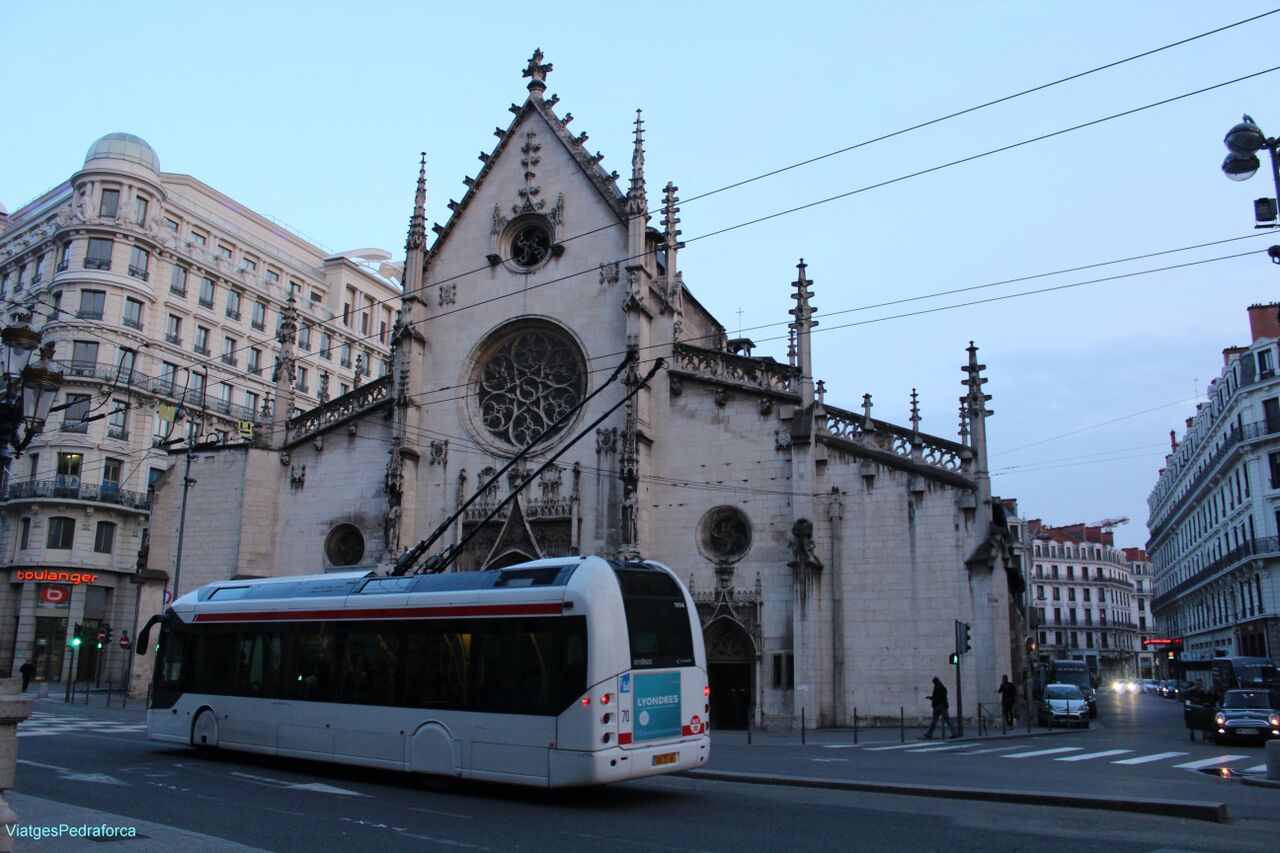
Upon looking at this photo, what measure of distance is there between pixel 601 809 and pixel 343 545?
23203 millimetres

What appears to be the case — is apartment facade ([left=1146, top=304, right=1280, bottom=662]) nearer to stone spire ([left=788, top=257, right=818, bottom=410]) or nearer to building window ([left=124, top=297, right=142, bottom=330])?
stone spire ([left=788, top=257, right=818, bottom=410])

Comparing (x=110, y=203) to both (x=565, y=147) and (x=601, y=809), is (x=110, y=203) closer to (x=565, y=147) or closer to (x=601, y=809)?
(x=565, y=147)

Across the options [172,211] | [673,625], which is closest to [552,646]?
[673,625]

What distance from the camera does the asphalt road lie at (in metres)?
9.37

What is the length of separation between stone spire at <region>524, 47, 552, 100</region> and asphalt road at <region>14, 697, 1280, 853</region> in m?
24.0

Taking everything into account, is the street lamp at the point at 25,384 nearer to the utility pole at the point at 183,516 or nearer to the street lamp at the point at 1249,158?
the street lamp at the point at 1249,158

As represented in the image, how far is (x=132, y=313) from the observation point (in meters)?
46.4

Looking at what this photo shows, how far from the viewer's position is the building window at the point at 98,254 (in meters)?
45.7

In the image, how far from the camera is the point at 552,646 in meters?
11.9

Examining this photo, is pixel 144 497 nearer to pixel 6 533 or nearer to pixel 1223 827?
pixel 6 533

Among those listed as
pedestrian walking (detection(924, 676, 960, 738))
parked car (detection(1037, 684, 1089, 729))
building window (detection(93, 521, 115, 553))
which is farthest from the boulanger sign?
parked car (detection(1037, 684, 1089, 729))

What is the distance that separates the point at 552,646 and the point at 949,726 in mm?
14697

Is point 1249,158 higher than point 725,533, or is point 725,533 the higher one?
point 1249,158

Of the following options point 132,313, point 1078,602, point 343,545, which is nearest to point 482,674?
point 343,545
